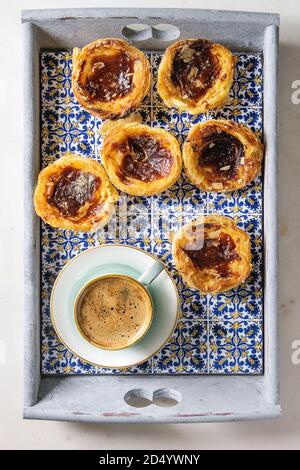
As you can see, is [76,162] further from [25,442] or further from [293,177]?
[25,442]

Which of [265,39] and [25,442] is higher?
[265,39]

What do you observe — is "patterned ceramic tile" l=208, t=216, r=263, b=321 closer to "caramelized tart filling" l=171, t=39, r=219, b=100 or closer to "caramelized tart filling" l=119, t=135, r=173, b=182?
"caramelized tart filling" l=119, t=135, r=173, b=182

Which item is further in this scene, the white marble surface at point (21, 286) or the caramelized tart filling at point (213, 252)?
the white marble surface at point (21, 286)

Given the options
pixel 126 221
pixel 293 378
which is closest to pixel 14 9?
pixel 126 221

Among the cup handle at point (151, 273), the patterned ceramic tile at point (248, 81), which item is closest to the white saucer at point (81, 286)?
the cup handle at point (151, 273)

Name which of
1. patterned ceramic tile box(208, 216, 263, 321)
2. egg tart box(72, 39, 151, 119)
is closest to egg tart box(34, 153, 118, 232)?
egg tart box(72, 39, 151, 119)

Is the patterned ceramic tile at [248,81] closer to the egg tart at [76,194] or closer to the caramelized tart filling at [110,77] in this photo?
the caramelized tart filling at [110,77]

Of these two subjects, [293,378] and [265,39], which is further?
[293,378]
